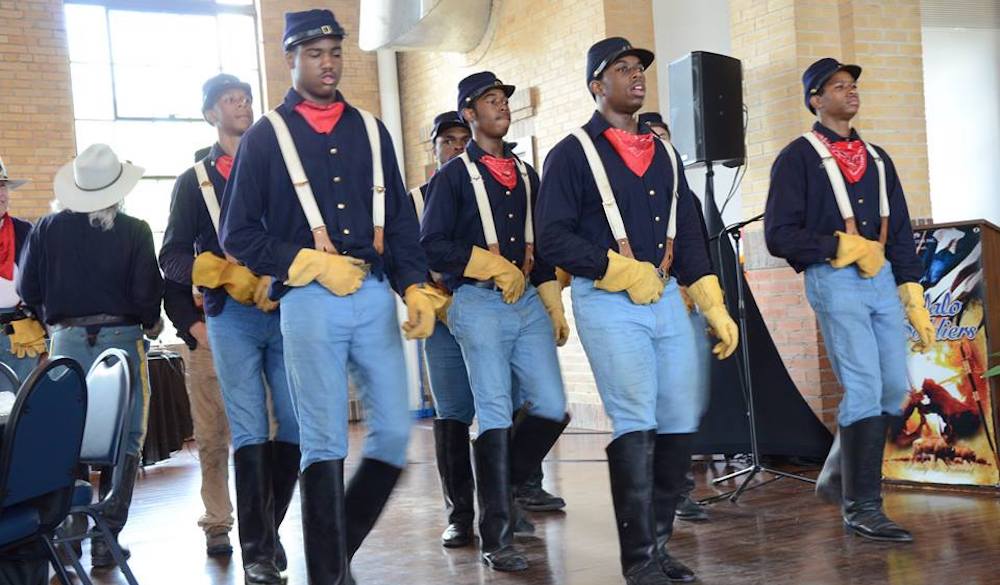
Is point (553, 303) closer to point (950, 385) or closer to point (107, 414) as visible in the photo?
point (107, 414)

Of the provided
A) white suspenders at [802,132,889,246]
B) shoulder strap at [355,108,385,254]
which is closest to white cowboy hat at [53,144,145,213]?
shoulder strap at [355,108,385,254]

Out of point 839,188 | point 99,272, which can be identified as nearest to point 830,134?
point 839,188

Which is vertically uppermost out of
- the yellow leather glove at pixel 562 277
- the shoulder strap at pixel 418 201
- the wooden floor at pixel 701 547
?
the shoulder strap at pixel 418 201

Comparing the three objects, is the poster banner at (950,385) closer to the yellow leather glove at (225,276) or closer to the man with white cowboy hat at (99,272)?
the yellow leather glove at (225,276)

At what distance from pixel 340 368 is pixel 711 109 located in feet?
12.4

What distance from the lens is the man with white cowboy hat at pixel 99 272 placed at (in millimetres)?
5223

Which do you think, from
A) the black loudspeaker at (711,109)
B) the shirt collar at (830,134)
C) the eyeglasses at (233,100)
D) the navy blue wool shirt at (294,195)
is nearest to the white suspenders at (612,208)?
the navy blue wool shirt at (294,195)

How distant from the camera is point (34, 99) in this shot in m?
10.6

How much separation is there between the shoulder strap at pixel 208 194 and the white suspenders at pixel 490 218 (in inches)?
37.3

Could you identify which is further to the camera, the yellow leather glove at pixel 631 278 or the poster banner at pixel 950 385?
the poster banner at pixel 950 385

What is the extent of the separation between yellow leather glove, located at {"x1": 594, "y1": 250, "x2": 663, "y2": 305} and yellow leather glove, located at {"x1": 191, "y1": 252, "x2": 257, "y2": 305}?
1.20 meters

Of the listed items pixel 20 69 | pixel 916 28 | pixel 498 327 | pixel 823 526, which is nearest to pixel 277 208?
pixel 498 327

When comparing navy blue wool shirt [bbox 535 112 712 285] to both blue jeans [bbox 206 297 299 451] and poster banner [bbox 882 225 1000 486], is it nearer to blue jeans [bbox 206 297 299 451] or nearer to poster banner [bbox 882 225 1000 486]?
blue jeans [bbox 206 297 299 451]

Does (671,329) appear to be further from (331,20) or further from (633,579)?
(331,20)
